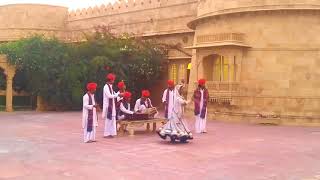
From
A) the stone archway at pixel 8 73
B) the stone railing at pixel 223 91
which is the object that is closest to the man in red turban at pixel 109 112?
the stone railing at pixel 223 91

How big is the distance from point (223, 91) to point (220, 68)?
1.41m

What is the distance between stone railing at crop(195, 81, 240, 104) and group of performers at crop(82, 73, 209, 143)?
3194 mm

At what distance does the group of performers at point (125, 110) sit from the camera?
38.6 feet

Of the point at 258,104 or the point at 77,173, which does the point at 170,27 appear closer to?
the point at 258,104

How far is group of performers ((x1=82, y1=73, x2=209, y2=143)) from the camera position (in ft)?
38.6

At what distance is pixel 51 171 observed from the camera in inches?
318

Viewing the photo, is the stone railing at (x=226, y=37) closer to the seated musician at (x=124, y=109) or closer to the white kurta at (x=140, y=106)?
the white kurta at (x=140, y=106)

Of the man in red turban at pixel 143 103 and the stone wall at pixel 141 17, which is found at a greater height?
the stone wall at pixel 141 17

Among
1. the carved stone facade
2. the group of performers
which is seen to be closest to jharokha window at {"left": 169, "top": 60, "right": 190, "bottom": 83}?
the carved stone facade

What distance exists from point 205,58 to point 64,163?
11574mm

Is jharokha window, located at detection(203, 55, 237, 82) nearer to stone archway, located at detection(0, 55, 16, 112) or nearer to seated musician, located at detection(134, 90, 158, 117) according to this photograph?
seated musician, located at detection(134, 90, 158, 117)

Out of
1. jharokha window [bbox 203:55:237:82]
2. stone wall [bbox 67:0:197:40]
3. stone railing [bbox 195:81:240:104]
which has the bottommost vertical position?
stone railing [bbox 195:81:240:104]

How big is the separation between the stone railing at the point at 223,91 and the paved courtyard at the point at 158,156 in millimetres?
3621

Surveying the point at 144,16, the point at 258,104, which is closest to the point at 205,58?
the point at 258,104
